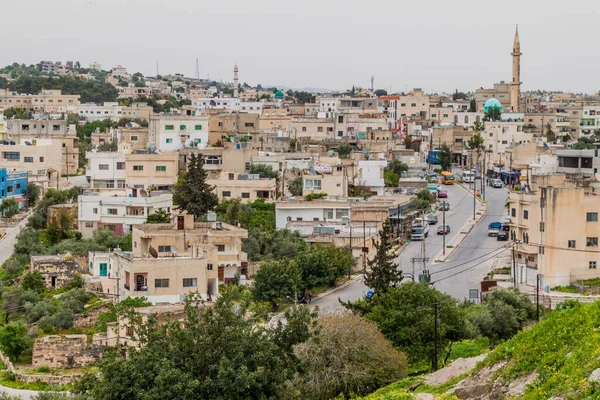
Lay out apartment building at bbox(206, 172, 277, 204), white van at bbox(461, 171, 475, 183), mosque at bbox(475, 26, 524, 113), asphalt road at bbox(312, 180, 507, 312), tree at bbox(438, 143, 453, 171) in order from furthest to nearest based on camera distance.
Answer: mosque at bbox(475, 26, 524, 113) < tree at bbox(438, 143, 453, 171) < white van at bbox(461, 171, 475, 183) < apartment building at bbox(206, 172, 277, 204) < asphalt road at bbox(312, 180, 507, 312)

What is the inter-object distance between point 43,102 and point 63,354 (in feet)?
214

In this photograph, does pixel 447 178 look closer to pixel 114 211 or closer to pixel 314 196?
pixel 314 196

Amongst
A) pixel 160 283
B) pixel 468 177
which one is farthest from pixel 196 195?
pixel 468 177

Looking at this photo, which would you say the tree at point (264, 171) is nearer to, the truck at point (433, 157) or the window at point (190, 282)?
the truck at point (433, 157)

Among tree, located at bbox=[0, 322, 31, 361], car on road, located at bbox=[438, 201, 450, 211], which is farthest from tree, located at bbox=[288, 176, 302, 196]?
tree, located at bbox=[0, 322, 31, 361]

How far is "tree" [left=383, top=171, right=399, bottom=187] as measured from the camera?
159 feet

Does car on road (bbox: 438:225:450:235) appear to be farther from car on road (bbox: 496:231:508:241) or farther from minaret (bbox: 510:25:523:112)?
minaret (bbox: 510:25:523:112)

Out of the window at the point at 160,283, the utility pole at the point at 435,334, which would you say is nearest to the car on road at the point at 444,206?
the window at the point at 160,283

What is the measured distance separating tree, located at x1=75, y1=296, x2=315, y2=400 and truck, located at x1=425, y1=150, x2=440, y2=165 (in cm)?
4216

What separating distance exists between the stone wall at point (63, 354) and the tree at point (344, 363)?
703cm

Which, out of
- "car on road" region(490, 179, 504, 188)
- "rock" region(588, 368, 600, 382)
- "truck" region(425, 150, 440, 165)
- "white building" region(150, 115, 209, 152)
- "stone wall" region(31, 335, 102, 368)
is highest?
"white building" region(150, 115, 209, 152)

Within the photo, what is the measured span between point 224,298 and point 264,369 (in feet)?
→ 5.79

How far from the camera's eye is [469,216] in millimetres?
42969

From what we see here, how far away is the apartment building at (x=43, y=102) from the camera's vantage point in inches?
3407
